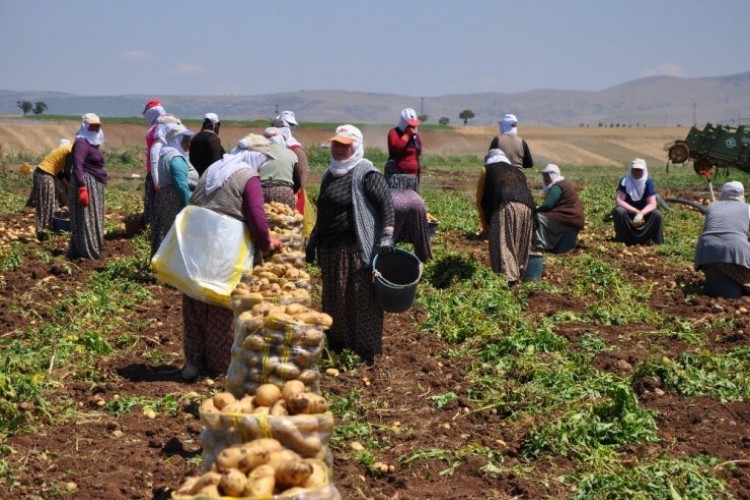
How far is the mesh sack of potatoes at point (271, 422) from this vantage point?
373 centimetres

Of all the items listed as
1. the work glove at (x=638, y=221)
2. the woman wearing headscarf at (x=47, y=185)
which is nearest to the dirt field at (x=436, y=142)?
the woman wearing headscarf at (x=47, y=185)

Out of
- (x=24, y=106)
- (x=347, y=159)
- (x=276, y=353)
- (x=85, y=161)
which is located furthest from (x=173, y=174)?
(x=24, y=106)

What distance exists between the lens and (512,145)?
11062 mm

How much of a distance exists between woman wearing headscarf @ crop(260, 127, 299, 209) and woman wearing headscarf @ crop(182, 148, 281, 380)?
2422 mm

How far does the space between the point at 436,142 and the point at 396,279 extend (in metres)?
56.4

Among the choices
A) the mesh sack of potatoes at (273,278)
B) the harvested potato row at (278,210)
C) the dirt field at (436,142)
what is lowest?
the dirt field at (436,142)

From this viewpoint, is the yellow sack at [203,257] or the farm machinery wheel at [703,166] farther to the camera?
the farm machinery wheel at [703,166]

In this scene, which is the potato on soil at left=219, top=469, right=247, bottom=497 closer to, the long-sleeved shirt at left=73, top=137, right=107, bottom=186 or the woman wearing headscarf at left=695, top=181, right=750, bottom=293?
the woman wearing headscarf at left=695, top=181, right=750, bottom=293

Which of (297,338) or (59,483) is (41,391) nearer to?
(59,483)

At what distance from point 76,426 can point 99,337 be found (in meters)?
1.86

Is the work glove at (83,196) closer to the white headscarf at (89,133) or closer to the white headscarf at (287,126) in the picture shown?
the white headscarf at (89,133)

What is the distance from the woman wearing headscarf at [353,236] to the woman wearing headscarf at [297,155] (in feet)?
7.94

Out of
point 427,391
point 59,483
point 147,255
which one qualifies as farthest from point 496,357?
point 147,255

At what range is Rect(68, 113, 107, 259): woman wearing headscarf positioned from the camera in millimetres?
10453
